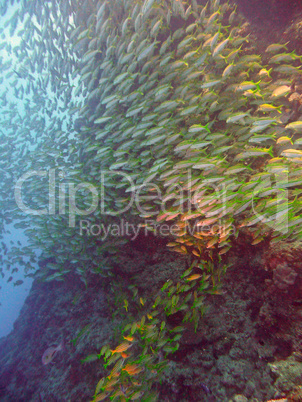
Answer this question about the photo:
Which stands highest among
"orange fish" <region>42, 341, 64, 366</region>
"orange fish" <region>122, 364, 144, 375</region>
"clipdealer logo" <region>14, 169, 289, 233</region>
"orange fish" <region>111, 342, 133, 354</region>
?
"clipdealer logo" <region>14, 169, 289, 233</region>

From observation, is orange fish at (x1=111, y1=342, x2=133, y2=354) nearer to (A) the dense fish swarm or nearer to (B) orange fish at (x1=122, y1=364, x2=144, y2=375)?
(A) the dense fish swarm

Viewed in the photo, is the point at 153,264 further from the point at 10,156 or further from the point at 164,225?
the point at 10,156

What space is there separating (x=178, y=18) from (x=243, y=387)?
369 inches

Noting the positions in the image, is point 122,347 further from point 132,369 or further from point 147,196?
point 147,196

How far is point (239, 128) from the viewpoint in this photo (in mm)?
4035

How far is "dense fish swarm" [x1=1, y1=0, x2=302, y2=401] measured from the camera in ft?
10.8

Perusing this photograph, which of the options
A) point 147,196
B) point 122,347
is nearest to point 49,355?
point 122,347

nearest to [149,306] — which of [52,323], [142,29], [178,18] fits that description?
[52,323]

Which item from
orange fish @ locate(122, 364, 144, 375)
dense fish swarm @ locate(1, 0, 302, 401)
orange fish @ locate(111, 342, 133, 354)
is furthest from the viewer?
dense fish swarm @ locate(1, 0, 302, 401)

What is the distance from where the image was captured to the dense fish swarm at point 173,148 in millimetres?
3299

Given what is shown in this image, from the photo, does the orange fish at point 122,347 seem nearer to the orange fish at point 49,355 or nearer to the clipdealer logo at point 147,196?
the clipdealer logo at point 147,196

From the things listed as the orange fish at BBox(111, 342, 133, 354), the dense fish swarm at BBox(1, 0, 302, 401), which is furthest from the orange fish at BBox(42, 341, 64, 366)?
the orange fish at BBox(111, 342, 133, 354)

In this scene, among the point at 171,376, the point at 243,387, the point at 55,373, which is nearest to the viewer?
the point at 243,387

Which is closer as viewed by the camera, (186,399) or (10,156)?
(186,399)
